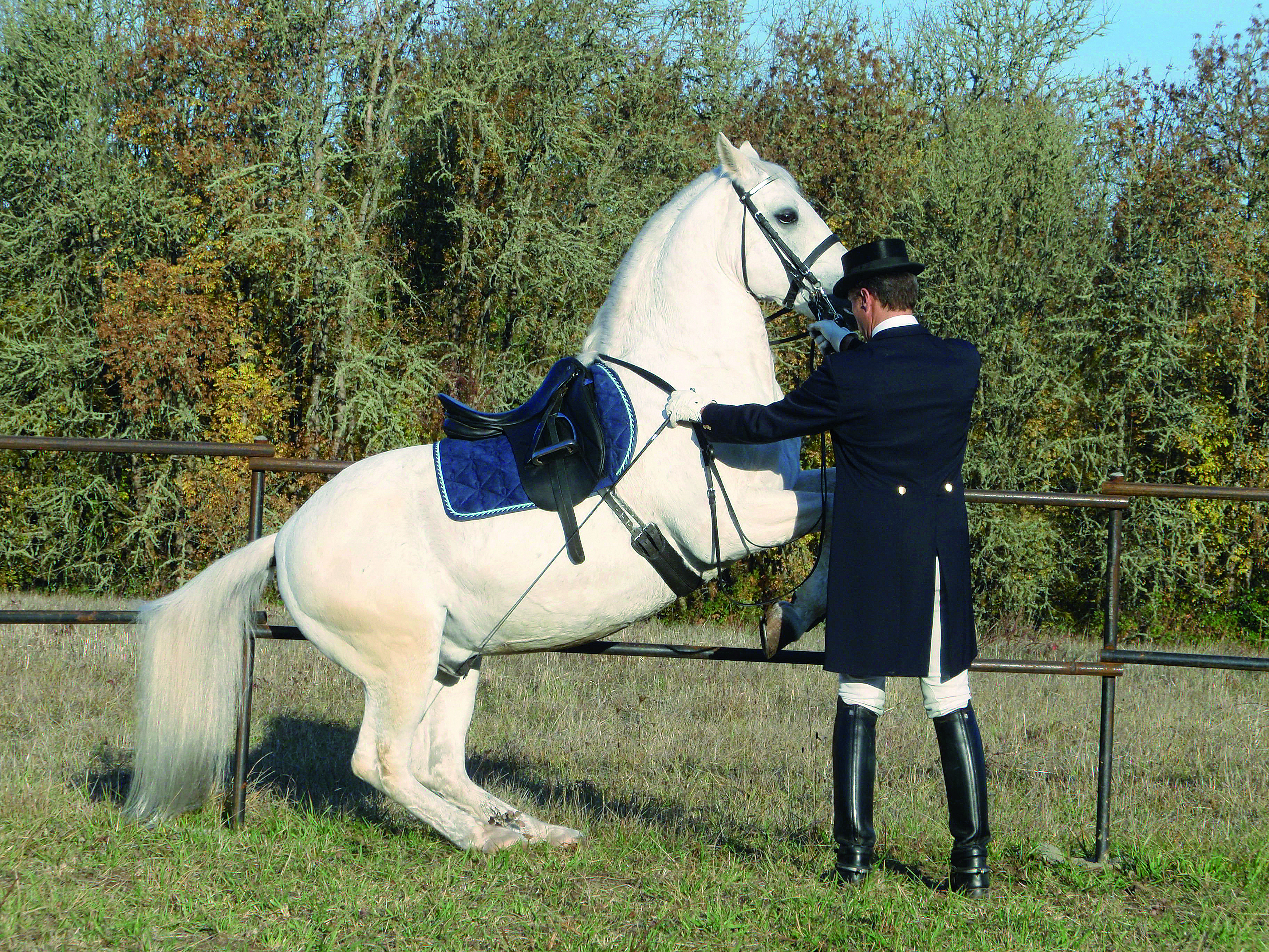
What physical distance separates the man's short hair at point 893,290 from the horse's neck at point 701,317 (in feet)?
1.79

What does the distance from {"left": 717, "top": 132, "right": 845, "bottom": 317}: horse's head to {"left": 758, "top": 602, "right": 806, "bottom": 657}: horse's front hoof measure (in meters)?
1.05

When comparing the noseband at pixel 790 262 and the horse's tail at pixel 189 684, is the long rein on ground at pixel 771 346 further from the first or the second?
the horse's tail at pixel 189 684

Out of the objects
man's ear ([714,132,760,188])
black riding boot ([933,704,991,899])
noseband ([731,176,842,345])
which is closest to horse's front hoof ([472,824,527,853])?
black riding boot ([933,704,991,899])

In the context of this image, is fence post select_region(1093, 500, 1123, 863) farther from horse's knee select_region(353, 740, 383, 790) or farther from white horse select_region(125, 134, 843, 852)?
horse's knee select_region(353, 740, 383, 790)

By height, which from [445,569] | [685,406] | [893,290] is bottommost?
[445,569]

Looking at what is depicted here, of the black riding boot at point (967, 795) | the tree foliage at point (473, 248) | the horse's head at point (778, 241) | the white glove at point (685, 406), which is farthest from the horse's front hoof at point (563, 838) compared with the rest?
the tree foliage at point (473, 248)

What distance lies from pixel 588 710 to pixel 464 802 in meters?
3.02

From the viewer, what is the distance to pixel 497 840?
4230 millimetres

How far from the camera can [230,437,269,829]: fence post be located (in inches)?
181

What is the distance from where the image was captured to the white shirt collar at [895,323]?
3.58m

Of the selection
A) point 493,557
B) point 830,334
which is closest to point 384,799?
point 493,557

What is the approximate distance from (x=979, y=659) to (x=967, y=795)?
3.10ft

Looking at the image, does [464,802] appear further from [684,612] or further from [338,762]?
[684,612]

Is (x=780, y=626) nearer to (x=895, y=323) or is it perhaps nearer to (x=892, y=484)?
(x=892, y=484)
